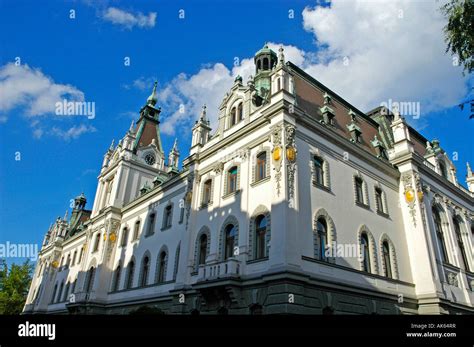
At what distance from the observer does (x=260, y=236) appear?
18.3 meters

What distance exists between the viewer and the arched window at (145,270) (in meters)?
28.4

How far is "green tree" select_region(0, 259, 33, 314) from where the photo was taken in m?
55.9

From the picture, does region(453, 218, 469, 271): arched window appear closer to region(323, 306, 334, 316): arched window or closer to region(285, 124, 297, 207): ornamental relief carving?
region(323, 306, 334, 316): arched window

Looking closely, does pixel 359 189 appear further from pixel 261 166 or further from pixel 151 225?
pixel 151 225

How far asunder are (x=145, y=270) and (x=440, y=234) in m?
24.1

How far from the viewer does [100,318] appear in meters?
7.24

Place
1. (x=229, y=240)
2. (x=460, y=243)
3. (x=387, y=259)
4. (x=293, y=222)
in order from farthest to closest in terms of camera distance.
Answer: (x=460, y=243) → (x=387, y=259) → (x=229, y=240) → (x=293, y=222)

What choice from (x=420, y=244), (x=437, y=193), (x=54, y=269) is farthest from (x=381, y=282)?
(x=54, y=269)

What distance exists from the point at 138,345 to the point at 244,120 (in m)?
17.3

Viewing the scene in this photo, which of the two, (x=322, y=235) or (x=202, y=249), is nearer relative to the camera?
(x=322, y=235)

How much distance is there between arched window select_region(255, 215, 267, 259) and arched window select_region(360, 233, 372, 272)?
253 inches

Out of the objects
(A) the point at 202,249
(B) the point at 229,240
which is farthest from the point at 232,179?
(A) the point at 202,249

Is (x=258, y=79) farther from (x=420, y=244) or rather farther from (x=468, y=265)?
(x=468, y=265)

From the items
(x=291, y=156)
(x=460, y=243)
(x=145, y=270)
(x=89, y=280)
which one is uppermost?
(x=291, y=156)
